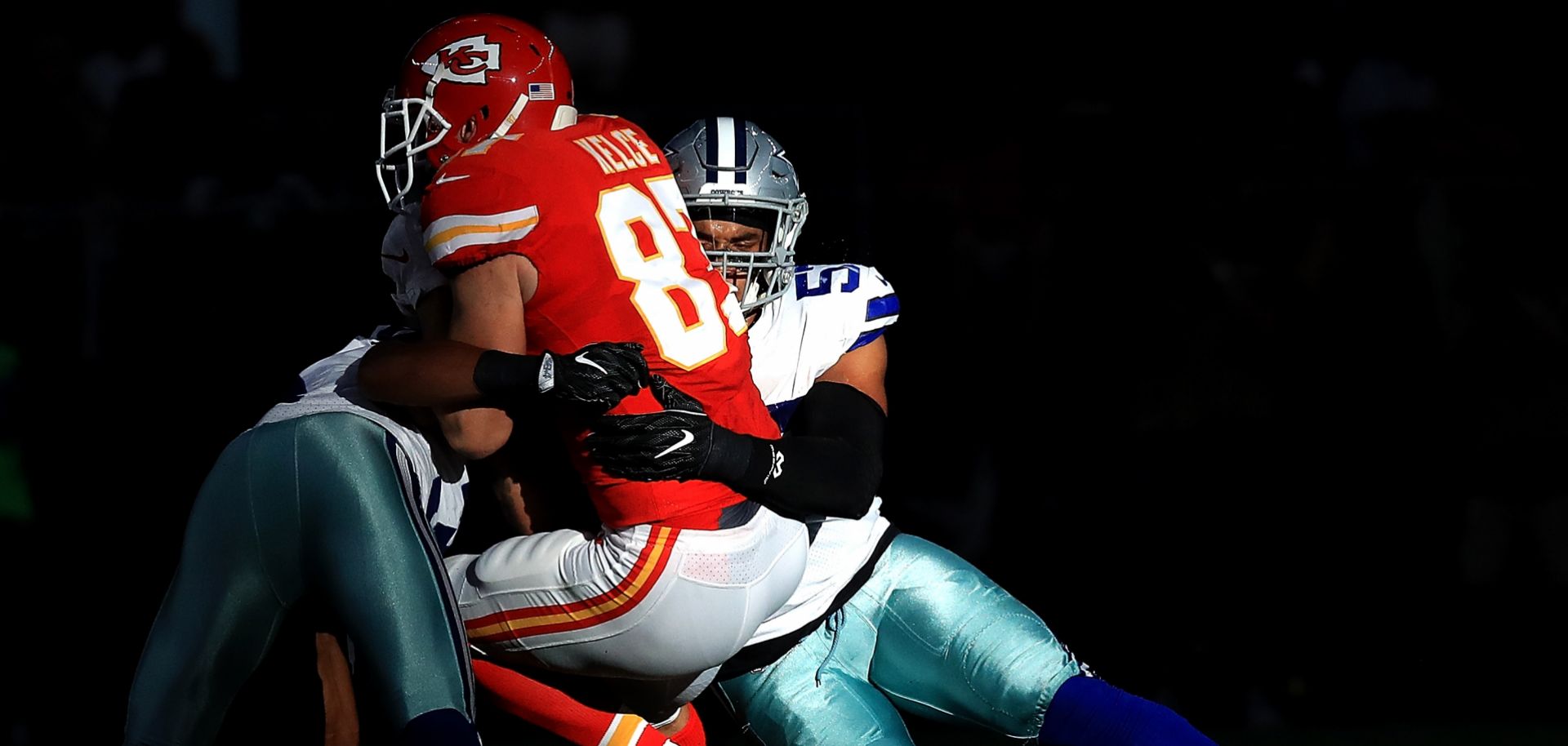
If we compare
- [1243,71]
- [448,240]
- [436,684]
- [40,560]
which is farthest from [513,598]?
[1243,71]

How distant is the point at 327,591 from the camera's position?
255cm

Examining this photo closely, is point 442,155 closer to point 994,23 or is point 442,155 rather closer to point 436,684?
point 436,684

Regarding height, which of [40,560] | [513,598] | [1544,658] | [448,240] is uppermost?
[448,240]

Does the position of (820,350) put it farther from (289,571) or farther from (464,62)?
(289,571)

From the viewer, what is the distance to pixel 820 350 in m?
3.08

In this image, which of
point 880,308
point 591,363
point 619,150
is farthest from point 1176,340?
point 591,363

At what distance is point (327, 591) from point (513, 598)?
0.26 m

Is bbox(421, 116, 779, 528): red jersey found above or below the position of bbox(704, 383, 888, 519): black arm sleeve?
above

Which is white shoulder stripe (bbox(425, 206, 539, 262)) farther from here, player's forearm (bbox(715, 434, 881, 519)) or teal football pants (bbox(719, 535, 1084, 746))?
teal football pants (bbox(719, 535, 1084, 746))

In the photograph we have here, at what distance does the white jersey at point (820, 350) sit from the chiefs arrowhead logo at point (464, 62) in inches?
26.8

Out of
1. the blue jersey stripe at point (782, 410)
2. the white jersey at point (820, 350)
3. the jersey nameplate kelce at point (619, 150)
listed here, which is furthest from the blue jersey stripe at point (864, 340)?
the jersey nameplate kelce at point (619, 150)

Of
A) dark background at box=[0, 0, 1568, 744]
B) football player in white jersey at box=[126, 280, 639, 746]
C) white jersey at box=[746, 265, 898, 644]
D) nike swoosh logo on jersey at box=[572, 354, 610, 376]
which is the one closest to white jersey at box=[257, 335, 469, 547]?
football player in white jersey at box=[126, 280, 639, 746]

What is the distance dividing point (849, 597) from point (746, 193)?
720 millimetres

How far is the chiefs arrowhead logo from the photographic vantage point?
271 centimetres
